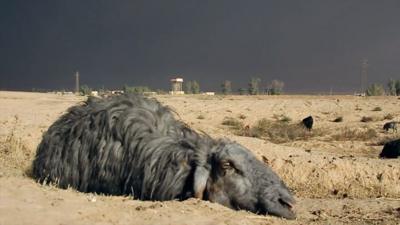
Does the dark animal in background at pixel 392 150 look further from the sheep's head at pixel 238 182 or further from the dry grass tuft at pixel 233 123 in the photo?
the dry grass tuft at pixel 233 123

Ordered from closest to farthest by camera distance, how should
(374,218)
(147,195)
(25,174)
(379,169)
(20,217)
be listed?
1. (20,217)
2. (374,218)
3. (147,195)
4. (25,174)
5. (379,169)

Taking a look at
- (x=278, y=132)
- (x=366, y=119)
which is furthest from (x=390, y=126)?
(x=278, y=132)

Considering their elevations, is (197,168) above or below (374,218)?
above

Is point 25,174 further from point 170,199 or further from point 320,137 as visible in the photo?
point 320,137

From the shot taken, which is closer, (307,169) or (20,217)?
(20,217)

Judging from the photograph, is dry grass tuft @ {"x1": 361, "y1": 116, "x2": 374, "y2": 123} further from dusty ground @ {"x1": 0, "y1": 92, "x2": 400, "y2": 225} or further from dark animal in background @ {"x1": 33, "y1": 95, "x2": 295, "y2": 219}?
dark animal in background @ {"x1": 33, "y1": 95, "x2": 295, "y2": 219}

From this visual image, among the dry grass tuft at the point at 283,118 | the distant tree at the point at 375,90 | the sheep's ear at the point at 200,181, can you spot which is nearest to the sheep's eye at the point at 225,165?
the sheep's ear at the point at 200,181

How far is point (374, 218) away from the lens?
686 centimetres

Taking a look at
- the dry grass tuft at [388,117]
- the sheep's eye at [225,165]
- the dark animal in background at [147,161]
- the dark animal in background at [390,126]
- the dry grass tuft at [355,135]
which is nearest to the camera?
the dark animal in background at [147,161]

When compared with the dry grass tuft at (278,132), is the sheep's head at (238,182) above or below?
above

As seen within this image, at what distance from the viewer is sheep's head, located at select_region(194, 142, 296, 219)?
6.59m

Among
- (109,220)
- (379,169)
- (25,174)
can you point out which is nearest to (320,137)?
(379,169)

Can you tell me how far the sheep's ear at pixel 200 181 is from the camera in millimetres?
6930

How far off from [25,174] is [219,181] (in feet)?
12.2
